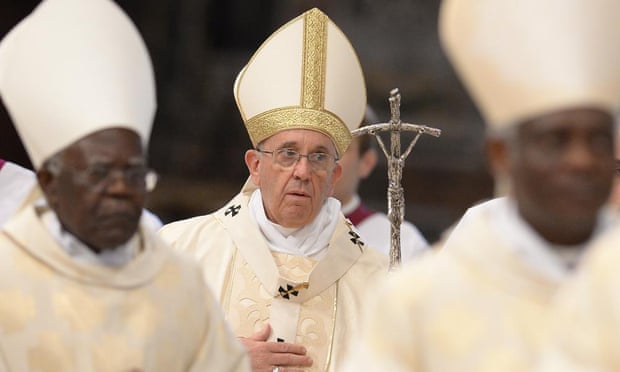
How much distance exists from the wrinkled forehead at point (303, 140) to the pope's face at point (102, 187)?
7.49ft

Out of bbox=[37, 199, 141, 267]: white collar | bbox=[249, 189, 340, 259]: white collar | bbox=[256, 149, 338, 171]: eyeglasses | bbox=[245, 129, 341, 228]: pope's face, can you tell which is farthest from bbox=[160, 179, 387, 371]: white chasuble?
bbox=[37, 199, 141, 267]: white collar

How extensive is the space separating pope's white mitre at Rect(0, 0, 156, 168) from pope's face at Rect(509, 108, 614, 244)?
125 centimetres

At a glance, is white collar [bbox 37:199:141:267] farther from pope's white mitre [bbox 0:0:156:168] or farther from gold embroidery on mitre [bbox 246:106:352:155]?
gold embroidery on mitre [bbox 246:106:352:155]

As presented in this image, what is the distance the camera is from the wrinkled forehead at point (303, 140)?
8.39 metres

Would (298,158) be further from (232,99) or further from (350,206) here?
(232,99)

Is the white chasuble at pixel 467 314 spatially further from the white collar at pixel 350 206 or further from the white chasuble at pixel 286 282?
the white collar at pixel 350 206

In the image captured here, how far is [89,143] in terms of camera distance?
6.10 meters

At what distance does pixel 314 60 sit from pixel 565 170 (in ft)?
11.4

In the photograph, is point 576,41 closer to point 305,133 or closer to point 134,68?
point 134,68

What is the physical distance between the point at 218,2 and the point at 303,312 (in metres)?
8.81

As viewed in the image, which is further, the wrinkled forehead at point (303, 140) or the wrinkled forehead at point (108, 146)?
the wrinkled forehead at point (303, 140)

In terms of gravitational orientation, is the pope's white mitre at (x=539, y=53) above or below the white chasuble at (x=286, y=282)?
above

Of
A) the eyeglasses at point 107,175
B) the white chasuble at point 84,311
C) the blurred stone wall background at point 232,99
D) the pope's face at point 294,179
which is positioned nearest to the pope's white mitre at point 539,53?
the eyeglasses at point 107,175

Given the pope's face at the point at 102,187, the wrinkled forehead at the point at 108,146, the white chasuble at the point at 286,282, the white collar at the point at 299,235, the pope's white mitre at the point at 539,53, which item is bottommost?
the white chasuble at the point at 286,282
